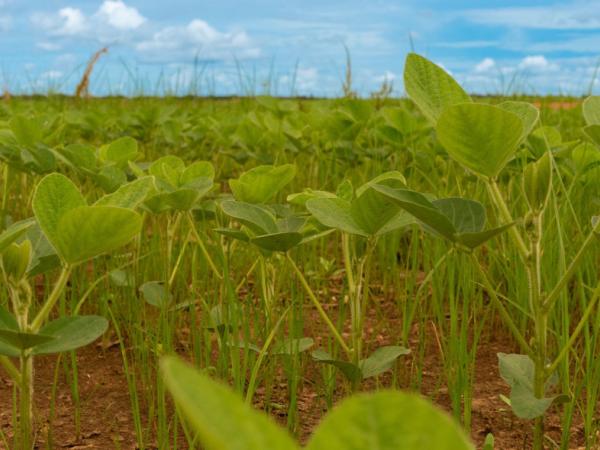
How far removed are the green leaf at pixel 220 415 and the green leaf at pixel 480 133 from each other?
52cm

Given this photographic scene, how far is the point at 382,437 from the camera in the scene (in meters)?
0.27

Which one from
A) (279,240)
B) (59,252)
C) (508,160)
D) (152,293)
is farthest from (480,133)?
(152,293)

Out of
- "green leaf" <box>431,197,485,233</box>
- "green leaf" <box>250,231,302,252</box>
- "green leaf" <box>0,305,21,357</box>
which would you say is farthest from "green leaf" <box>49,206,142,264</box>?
"green leaf" <box>431,197,485,233</box>

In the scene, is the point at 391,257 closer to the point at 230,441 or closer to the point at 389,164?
the point at 389,164

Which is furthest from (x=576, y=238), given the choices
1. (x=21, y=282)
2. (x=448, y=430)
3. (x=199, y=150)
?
(x=199, y=150)

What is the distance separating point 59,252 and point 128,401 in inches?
25.5

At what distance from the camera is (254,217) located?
0.98 m

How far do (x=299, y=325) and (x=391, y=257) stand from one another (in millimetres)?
862

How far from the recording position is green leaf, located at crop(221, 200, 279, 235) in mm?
962

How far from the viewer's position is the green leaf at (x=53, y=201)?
0.76m

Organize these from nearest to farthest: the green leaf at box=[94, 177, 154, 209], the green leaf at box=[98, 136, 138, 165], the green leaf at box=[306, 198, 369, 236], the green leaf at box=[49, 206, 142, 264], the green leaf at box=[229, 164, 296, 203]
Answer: the green leaf at box=[49, 206, 142, 264] < the green leaf at box=[94, 177, 154, 209] < the green leaf at box=[306, 198, 369, 236] < the green leaf at box=[229, 164, 296, 203] < the green leaf at box=[98, 136, 138, 165]

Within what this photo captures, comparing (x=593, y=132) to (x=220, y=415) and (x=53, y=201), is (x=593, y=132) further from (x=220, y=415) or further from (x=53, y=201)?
(x=220, y=415)

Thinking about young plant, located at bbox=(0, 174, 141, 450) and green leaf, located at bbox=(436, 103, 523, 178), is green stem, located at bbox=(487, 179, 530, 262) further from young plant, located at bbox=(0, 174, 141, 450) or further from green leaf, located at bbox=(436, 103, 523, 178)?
young plant, located at bbox=(0, 174, 141, 450)

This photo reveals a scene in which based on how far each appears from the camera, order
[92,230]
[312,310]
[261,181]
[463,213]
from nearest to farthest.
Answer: [92,230]
[463,213]
[261,181]
[312,310]
